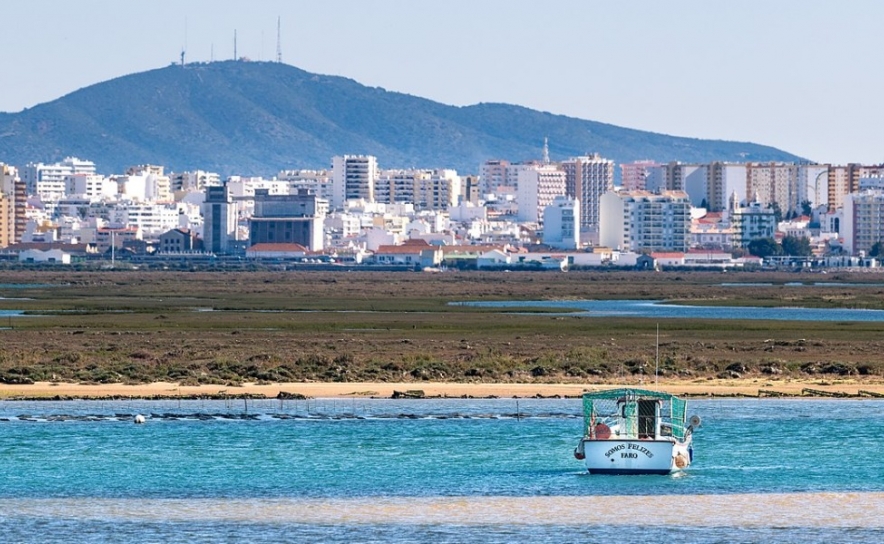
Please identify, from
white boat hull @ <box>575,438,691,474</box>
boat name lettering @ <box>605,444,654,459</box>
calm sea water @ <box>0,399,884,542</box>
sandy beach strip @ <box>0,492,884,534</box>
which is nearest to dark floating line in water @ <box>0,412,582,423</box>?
calm sea water @ <box>0,399,884,542</box>

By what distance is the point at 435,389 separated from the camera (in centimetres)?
4547

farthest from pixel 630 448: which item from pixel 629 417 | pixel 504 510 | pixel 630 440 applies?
pixel 504 510

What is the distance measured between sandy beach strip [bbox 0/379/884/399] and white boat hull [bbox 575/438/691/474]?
13132 mm

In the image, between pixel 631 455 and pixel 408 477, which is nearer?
pixel 631 455

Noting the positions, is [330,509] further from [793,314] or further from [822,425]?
[793,314]

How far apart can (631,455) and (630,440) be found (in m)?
0.33

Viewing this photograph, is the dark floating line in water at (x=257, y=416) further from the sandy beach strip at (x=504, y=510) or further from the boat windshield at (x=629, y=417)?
the sandy beach strip at (x=504, y=510)

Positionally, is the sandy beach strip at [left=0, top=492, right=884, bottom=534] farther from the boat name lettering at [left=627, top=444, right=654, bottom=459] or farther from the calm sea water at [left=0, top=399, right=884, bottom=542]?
the boat name lettering at [left=627, top=444, right=654, bottom=459]

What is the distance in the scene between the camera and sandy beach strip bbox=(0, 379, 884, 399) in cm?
4416

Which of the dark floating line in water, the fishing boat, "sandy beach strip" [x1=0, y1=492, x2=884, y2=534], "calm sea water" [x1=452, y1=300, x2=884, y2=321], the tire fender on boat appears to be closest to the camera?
"sandy beach strip" [x1=0, y1=492, x2=884, y2=534]

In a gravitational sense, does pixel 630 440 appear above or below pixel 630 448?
above

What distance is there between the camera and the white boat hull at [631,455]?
3055cm

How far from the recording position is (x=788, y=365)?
165 ft

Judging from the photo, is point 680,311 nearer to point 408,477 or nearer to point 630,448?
point 408,477
